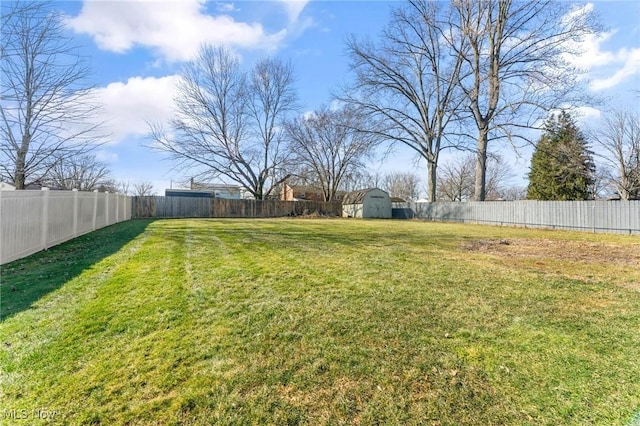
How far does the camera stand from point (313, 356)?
2426 mm

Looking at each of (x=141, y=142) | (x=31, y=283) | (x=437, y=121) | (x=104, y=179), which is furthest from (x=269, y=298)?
(x=104, y=179)

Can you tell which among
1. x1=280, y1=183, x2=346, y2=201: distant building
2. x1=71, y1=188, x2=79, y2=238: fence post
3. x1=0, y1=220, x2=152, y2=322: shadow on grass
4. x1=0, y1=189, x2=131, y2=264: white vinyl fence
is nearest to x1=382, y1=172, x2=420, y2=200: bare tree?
x1=280, y1=183, x2=346, y2=201: distant building

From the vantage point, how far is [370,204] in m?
28.2

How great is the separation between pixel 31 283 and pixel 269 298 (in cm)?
329

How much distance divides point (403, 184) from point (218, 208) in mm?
39257

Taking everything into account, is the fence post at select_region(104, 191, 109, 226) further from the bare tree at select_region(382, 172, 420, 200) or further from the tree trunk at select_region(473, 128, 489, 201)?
the bare tree at select_region(382, 172, 420, 200)

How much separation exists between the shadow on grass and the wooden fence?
15.3 metres

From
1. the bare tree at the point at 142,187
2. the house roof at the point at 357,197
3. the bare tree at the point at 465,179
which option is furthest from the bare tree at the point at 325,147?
the bare tree at the point at 142,187

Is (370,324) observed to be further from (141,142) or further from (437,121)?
(141,142)

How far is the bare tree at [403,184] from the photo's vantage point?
54.4m

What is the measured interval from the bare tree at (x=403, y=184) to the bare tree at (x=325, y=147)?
24741 millimetres

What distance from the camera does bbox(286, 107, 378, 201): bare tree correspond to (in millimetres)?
29672

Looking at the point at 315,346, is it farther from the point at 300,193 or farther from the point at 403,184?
the point at 403,184

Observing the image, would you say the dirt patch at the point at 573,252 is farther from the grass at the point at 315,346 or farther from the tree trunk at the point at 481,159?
the tree trunk at the point at 481,159
